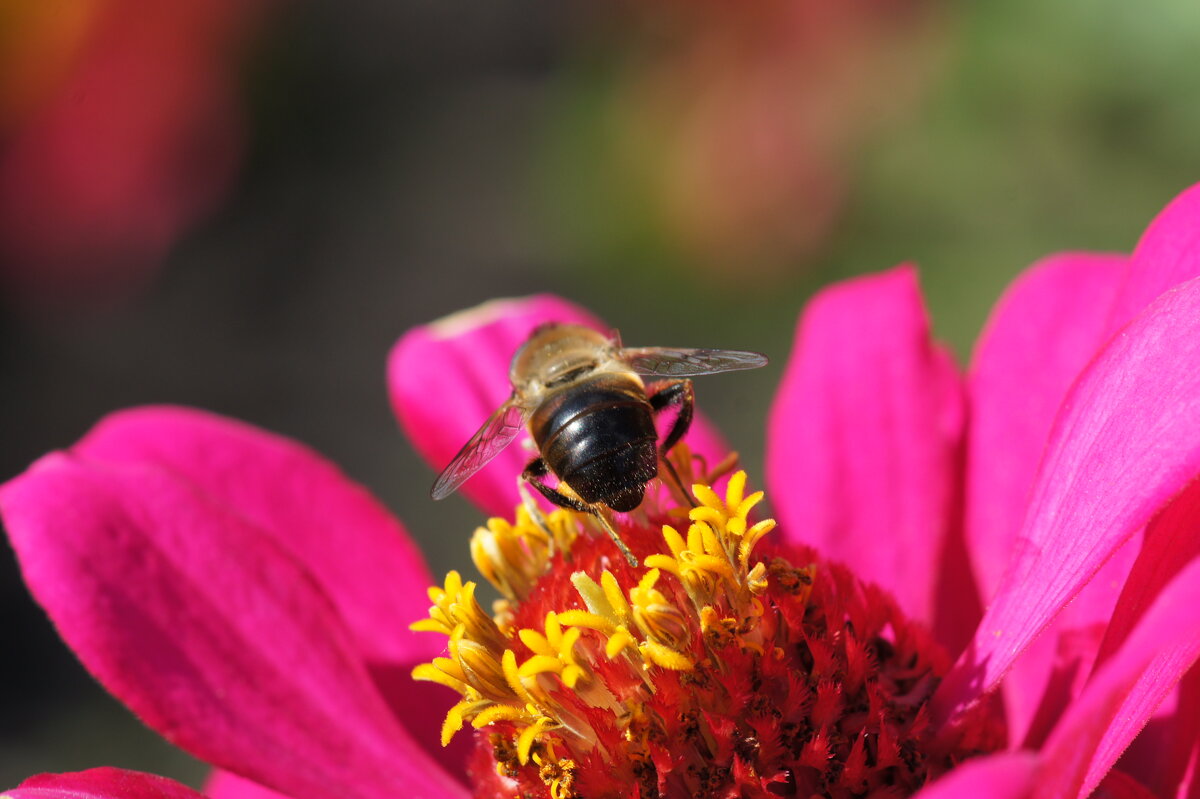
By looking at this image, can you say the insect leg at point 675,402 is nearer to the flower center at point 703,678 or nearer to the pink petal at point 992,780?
the flower center at point 703,678

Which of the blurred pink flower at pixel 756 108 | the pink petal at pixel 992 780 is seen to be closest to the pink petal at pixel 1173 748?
the pink petal at pixel 992 780

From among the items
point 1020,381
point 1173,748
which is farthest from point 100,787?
point 1020,381

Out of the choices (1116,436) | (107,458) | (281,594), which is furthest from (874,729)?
(107,458)

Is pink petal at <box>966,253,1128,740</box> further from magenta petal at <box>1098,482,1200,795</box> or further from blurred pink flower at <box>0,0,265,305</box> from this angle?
blurred pink flower at <box>0,0,265,305</box>

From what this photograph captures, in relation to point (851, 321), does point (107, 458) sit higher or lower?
lower

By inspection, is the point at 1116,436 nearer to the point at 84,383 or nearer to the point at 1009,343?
the point at 1009,343
